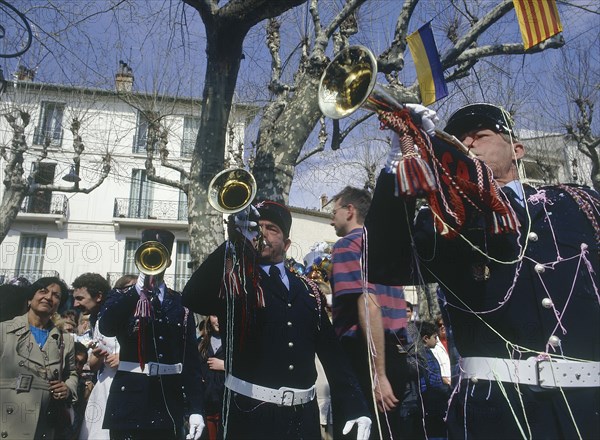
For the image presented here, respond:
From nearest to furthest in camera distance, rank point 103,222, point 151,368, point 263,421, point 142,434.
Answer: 1. point 263,421
2. point 142,434
3. point 151,368
4. point 103,222

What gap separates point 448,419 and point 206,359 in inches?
165

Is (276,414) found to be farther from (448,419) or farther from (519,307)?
(519,307)

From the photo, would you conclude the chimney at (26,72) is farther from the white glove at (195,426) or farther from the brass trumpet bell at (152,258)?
the white glove at (195,426)

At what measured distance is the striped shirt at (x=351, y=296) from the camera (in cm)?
394

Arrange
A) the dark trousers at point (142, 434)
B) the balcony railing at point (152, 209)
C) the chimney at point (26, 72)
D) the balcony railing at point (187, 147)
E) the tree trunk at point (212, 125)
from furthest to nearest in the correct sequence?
the balcony railing at point (152, 209) < the balcony railing at point (187, 147) < the chimney at point (26, 72) < the tree trunk at point (212, 125) < the dark trousers at point (142, 434)

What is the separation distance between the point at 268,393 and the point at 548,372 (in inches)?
66.9

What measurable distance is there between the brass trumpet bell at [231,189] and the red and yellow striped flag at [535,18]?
340 cm

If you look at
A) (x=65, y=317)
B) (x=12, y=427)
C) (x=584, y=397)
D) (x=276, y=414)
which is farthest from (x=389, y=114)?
(x=65, y=317)

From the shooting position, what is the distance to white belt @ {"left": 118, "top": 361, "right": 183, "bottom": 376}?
450 centimetres

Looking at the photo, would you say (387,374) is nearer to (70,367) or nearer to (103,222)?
(70,367)

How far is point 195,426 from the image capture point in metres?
3.89

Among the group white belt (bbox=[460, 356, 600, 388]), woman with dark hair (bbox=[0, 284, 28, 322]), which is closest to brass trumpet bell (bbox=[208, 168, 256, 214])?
A: white belt (bbox=[460, 356, 600, 388])

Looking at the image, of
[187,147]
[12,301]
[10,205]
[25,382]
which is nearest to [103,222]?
[187,147]

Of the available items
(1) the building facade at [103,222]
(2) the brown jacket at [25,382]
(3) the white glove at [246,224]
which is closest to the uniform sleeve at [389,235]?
(3) the white glove at [246,224]
